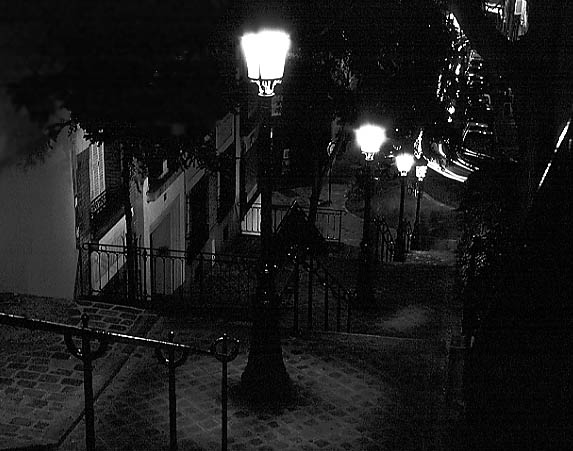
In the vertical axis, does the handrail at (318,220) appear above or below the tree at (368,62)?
below

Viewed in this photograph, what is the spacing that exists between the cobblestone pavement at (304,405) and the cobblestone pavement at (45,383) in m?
0.20

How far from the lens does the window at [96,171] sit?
532 inches

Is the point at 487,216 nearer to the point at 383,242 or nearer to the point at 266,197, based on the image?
the point at 266,197

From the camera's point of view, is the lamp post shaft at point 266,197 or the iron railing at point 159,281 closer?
the lamp post shaft at point 266,197

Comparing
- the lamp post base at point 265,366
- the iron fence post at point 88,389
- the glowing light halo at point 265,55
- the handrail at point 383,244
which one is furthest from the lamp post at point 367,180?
the iron fence post at point 88,389

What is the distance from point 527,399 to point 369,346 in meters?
2.82

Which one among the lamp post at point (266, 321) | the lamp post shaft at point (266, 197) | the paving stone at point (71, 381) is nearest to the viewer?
the lamp post shaft at point (266, 197)

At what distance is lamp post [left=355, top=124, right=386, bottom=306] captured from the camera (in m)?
12.6

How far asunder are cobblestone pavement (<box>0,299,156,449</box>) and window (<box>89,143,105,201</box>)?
3567mm

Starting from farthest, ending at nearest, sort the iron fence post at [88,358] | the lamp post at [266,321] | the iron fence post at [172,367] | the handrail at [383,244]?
the handrail at [383,244]
the lamp post at [266,321]
the iron fence post at [172,367]
the iron fence post at [88,358]

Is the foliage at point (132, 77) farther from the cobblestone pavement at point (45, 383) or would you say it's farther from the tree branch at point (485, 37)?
the tree branch at point (485, 37)

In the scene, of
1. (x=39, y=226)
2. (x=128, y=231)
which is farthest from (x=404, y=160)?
(x=39, y=226)

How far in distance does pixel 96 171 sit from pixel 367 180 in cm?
444

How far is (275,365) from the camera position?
8656mm
